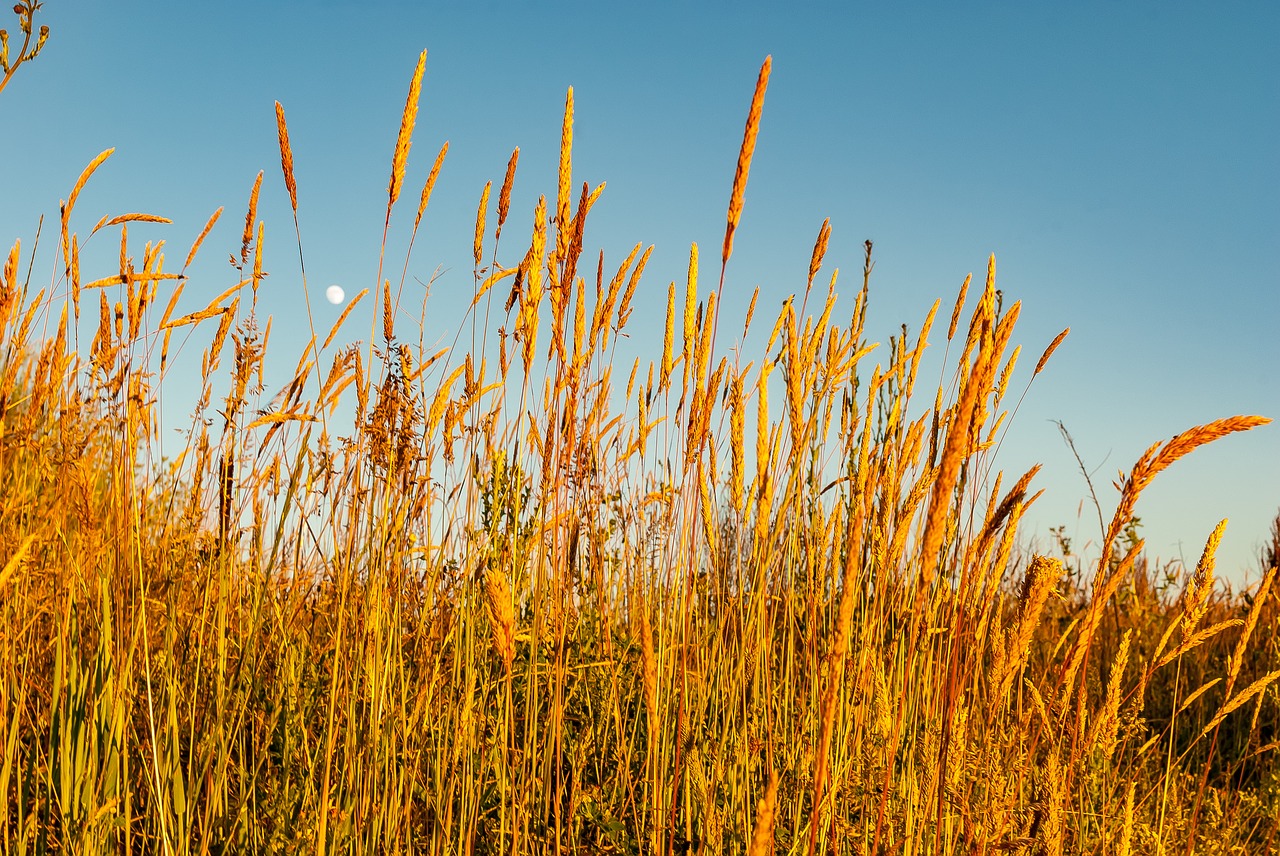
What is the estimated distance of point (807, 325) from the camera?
1.75 meters

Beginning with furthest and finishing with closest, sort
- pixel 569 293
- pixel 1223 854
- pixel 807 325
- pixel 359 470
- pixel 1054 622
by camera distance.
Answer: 1. pixel 1054 622
2. pixel 1223 854
3. pixel 807 325
4. pixel 359 470
5. pixel 569 293

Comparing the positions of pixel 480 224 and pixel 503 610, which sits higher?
pixel 480 224

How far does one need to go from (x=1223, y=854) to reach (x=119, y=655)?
234 cm

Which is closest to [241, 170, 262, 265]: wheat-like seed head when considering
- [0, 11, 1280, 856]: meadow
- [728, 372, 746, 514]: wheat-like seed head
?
[0, 11, 1280, 856]: meadow

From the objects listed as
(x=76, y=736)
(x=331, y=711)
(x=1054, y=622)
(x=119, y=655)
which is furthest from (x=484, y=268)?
(x=1054, y=622)

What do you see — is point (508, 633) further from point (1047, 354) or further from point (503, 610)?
point (1047, 354)

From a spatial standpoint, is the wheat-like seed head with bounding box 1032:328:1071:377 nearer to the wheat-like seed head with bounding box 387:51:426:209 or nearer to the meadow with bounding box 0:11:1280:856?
the meadow with bounding box 0:11:1280:856

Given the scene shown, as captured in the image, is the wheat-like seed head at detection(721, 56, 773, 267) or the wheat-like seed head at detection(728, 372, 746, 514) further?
the wheat-like seed head at detection(728, 372, 746, 514)

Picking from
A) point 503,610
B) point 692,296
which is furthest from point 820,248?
point 503,610

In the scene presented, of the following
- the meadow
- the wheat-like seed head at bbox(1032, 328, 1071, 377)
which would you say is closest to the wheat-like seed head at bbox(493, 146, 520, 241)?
the meadow

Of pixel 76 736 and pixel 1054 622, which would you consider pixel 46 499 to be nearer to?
pixel 76 736

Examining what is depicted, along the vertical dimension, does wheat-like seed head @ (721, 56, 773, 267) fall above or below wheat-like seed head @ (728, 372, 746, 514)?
above

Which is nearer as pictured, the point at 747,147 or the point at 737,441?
the point at 747,147

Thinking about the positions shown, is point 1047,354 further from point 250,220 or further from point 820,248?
point 250,220
